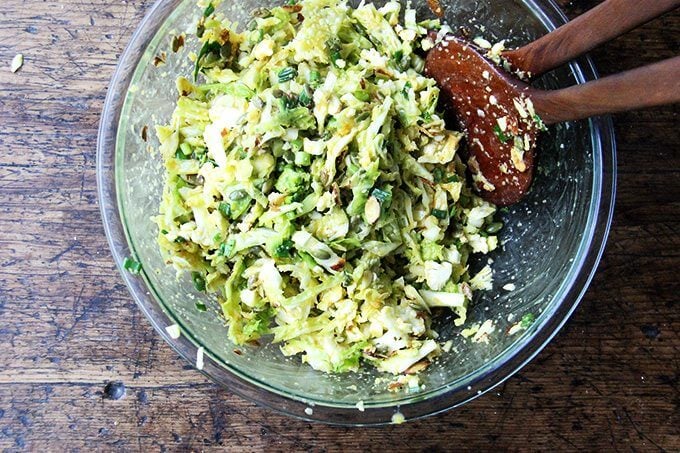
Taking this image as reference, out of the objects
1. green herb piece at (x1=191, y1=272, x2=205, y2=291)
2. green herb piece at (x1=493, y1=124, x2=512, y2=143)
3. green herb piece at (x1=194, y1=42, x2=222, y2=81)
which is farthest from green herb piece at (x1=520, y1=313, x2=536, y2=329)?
green herb piece at (x1=194, y1=42, x2=222, y2=81)

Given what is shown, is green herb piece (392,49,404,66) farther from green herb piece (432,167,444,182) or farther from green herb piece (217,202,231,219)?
green herb piece (217,202,231,219)

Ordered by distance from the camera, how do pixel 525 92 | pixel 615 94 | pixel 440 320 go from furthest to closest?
pixel 440 320 → pixel 525 92 → pixel 615 94

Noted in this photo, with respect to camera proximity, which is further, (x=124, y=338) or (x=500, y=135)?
(x=124, y=338)

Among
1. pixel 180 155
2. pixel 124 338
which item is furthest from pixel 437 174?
pixel 124 338

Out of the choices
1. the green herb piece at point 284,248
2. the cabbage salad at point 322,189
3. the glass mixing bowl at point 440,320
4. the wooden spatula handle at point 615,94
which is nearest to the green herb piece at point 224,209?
the cabbage salad at point 322,189

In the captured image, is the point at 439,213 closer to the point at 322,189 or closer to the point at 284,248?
the point at 322,189

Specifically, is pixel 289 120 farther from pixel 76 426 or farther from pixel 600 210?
pixel 76 426

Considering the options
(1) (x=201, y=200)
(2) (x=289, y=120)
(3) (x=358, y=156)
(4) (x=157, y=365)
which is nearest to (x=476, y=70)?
(3) (x=358, y=156)
